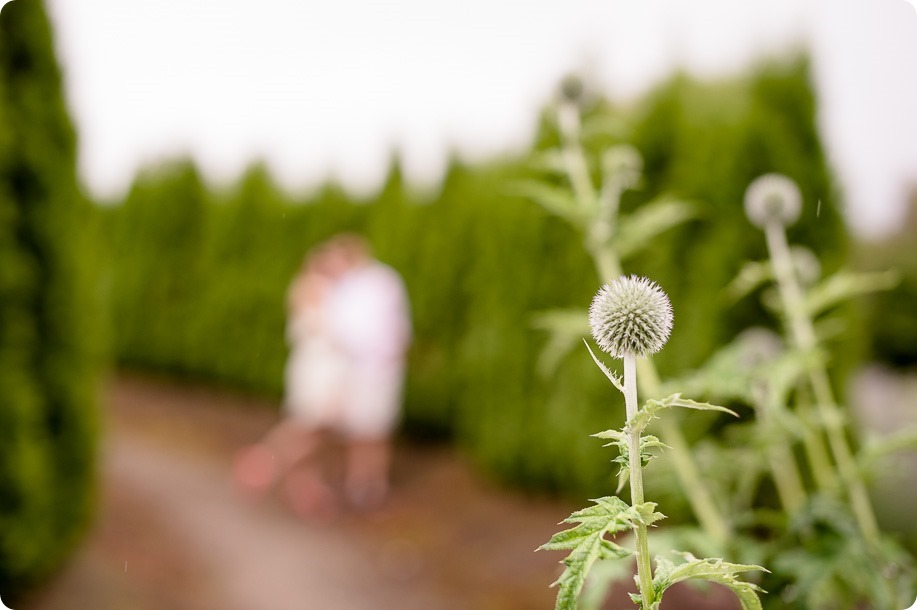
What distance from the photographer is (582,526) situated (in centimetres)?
71

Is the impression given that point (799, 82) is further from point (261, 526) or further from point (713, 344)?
point (261, 526)

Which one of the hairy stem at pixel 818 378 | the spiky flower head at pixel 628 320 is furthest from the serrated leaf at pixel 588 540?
the hairy stem at pixel 818 378

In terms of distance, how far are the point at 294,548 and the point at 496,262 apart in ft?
8.97

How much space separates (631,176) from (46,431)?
343cm

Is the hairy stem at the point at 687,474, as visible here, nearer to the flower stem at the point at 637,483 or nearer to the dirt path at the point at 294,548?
the flower stem at the point at 637,483

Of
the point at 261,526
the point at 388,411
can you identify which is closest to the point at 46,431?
the point at 261,526

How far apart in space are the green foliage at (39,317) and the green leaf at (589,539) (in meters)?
3.37

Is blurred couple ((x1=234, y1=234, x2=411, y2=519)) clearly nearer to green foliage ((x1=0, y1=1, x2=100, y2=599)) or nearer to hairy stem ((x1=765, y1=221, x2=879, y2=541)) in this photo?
green foliage ((x1=0, y1=1, x2=100, y2=599))

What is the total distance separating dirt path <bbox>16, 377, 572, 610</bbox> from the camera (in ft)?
12.1

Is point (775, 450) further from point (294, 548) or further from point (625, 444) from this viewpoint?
point (294, 548)

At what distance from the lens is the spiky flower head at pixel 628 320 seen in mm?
774

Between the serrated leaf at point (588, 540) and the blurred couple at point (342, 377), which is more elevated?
the blurred couple at point (342, 377)

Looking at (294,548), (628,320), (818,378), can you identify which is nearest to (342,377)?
(294,548)

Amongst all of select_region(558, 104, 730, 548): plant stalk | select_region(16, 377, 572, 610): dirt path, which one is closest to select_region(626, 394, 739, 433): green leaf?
select_region(558, 104, 730, 548): plant stalk
